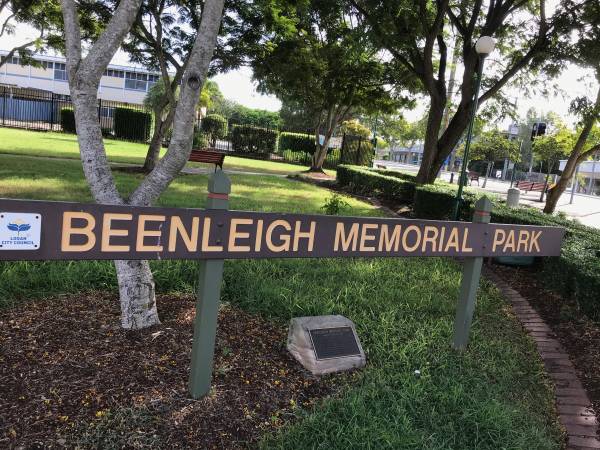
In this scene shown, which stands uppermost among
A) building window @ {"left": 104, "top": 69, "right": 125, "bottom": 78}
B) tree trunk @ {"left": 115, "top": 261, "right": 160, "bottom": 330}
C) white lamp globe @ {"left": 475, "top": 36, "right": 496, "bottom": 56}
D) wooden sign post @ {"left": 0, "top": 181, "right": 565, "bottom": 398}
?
building window @ {"left": 104, "top": 69, "right": 125, "bottom": 78}

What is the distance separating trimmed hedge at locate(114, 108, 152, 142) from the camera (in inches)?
992

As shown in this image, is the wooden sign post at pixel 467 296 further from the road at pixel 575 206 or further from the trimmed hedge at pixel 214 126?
the trimmed hedge at pixel 214 126

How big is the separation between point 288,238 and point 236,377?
3.21 feet

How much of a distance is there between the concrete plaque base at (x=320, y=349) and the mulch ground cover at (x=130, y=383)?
7 centimetres

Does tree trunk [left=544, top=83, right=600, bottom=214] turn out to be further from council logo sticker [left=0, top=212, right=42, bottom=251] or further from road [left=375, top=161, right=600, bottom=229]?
council logo sticker [left=0, top=212, right=42, bottom=251]

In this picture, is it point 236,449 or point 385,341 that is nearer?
point 236,449

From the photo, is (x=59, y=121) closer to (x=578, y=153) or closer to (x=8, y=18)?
(x=8, y=18)

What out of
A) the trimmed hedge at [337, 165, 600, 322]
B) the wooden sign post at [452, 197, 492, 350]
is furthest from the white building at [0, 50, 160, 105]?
the wooden sign post at [452, 197, 492, 350]

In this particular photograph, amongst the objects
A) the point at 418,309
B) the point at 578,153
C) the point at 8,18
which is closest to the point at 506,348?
the point at 418,309

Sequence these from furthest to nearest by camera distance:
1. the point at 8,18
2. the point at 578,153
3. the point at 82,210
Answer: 1. the point at 8,18
2. the point at 578,153
3. the point at 82,210

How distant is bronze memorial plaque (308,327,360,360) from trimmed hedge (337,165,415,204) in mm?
8360

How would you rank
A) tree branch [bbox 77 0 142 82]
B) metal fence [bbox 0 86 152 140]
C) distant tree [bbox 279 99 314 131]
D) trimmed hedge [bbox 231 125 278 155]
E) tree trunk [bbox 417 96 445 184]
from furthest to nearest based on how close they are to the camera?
distant tree [bbox 279 99 314 131]
trimmed hedge [bbox 231 125 278 155]
metal fence [bbox 0 86 152 140]
tree trunk [bbox 417 96 445 184]
tree branch [bbox 77 0 142 82]

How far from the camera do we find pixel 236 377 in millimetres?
2947

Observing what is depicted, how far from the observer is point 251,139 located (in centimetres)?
2777
